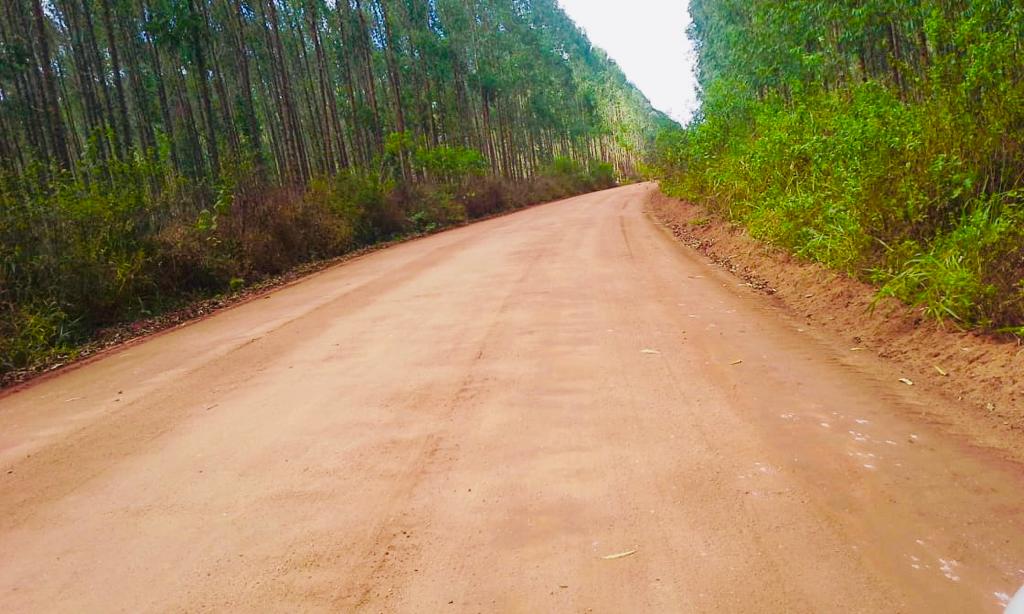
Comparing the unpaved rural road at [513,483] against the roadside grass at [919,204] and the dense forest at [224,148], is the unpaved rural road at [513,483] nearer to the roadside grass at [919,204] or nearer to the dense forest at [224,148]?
the roadside grass at [919,204]

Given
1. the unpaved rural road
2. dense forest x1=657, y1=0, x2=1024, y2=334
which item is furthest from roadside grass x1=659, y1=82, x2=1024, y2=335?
the unpaved rural road

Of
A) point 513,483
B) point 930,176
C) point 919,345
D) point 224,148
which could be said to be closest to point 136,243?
point 224,148

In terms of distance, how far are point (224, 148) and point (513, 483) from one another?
15218 millimetres

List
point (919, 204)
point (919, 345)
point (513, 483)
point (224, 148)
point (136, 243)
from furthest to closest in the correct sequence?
point (224, 148)
point (136, 243)
point (919, 204)
point (919, 345)
point (513, 483)

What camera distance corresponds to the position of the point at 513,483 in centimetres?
294

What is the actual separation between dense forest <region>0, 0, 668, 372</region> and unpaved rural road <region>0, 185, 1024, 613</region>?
4042mm

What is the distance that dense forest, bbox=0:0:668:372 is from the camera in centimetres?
871

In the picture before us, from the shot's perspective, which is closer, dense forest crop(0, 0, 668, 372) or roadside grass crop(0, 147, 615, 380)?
roadside grass crop(0, 147, 615, 380)

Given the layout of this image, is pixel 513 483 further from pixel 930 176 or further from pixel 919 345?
pixel 930 176

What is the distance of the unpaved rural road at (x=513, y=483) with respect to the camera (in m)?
2.25

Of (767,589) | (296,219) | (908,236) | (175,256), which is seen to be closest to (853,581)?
(767,589)

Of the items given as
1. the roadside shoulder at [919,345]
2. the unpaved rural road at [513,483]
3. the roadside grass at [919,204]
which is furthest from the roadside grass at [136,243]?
the roadside grass at [919,204]

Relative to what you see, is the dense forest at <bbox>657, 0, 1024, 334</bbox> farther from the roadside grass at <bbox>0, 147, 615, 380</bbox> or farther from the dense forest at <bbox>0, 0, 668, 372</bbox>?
the dense forest at <bbox>0, 0, 668, 372</bbox>

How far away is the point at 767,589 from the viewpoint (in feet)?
7.02
